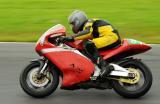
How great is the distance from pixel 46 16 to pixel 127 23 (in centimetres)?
250

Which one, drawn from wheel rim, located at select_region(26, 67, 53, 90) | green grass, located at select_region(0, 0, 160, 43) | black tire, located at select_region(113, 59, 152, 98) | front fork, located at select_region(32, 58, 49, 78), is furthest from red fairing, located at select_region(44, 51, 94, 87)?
green grass, located at select_region(0, 0, 160, 43)

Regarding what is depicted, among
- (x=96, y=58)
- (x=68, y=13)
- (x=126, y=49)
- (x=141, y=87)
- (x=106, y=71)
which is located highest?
(x=68, y=13)

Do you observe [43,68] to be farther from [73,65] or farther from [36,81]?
[73,65]

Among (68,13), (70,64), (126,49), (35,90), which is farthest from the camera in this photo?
(68,13)

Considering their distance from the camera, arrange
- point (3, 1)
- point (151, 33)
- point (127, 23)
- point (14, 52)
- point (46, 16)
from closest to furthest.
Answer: point (14, 52), point (151, 33), point (127, 23), point (46, 16), point (3, 1)

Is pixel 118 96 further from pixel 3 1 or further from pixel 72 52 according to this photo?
pixel 3 1

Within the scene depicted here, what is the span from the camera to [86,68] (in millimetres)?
8656

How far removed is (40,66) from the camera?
28.7 ft

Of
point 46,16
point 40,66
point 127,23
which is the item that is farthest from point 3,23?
point 40,66

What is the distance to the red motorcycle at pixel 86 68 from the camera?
863cm

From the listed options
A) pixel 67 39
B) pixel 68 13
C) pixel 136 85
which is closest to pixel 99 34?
pixel 67 39

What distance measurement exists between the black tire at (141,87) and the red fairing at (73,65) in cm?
42

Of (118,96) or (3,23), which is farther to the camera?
(3,23)

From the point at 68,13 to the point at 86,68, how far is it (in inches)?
355
